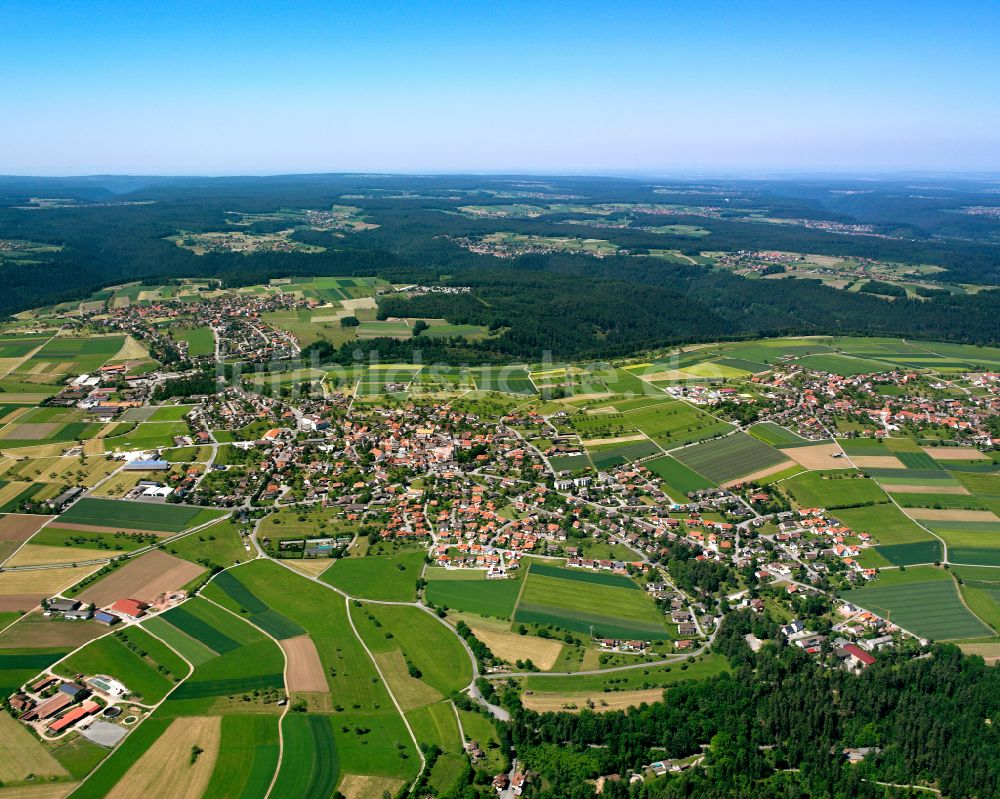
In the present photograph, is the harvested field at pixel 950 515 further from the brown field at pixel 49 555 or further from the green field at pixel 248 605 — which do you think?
the brown field at pixel 49 555

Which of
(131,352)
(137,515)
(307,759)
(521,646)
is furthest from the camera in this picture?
(131,352)

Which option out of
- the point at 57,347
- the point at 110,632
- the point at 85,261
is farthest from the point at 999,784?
the point at 85,261

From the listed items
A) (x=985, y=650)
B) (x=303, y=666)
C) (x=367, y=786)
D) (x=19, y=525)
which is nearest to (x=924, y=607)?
(x=985, y=650)

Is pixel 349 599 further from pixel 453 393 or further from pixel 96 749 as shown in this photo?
pixel 453 393

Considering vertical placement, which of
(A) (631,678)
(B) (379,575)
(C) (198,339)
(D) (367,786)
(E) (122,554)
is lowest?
→ (A) (631,678)

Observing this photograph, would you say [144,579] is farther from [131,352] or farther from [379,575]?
[131,352]

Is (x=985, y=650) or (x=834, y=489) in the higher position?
(x=834, y=489)

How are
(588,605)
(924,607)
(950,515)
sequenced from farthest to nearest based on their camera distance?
(950,515)
(588,605)
(924,607)
